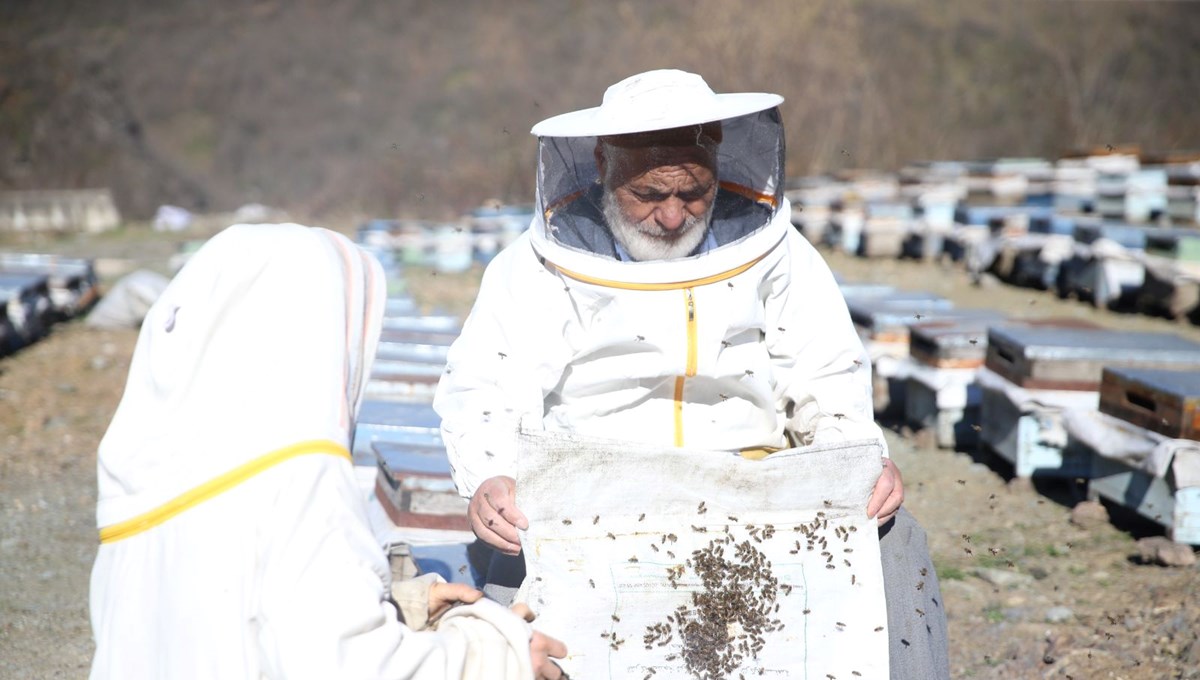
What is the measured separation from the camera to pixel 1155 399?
367cm

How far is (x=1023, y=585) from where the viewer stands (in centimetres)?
360

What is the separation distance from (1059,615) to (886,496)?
1.52 metres

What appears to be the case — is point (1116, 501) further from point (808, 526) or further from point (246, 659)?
point (246, 659)

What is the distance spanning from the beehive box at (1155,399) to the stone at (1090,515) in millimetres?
387

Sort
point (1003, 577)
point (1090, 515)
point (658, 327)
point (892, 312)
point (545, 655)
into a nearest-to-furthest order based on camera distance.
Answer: point (545, 655) → point (658, 327) → point (1003, 577) → point (1090, 515) → point (892, 312)

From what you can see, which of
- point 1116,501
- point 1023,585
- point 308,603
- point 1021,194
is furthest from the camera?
point 1021,194

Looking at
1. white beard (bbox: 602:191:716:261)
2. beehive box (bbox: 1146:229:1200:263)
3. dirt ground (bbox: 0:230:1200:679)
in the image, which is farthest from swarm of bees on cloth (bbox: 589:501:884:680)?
beehive box (bbox: 1146:229:1200:263)

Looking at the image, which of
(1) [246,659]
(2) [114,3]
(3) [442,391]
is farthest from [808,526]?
(2) [114,3]

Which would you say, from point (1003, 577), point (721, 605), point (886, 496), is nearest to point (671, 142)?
point (886, 496)

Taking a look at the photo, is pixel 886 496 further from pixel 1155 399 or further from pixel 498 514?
pixel 1155 399

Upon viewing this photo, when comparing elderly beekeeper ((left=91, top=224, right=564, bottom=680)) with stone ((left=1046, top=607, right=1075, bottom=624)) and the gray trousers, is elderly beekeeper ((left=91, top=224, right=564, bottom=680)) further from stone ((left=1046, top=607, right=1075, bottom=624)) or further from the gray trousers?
stone ((left=1046, top=607, right=1075, bottom=624))

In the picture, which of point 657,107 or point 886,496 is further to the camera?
point 657,107

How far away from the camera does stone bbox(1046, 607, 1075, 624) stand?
10.9 ft

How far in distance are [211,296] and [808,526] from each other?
4.07ft
